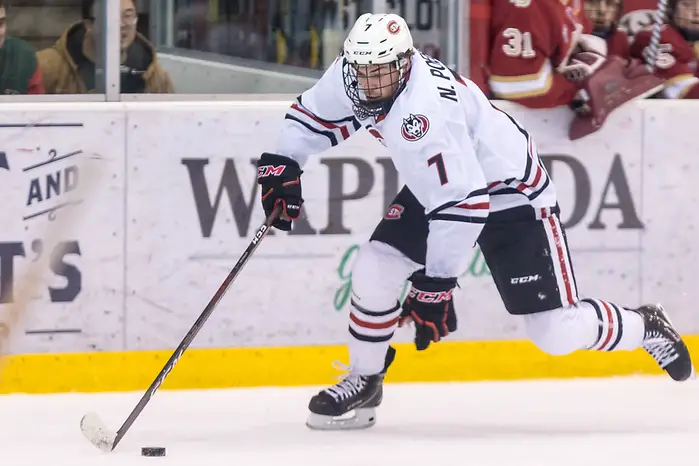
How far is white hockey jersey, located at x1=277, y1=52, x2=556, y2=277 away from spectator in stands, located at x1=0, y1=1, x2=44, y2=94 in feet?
3.22

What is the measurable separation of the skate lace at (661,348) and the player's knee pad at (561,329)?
247 mm

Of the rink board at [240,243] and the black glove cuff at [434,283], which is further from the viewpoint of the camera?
the rink board at [240,243]

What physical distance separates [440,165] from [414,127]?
0.10 meters

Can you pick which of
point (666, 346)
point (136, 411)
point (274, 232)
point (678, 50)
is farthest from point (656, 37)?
point (136, 411)

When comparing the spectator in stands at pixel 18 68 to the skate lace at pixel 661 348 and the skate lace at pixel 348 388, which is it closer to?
the skate lace at pixel 348 388

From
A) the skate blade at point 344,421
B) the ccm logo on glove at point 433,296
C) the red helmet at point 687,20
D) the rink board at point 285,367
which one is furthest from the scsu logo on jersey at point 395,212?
the red helmet at point 687,20

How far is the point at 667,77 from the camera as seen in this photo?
467 cm

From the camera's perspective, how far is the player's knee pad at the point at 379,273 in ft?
11.8

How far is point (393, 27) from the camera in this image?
3326mm

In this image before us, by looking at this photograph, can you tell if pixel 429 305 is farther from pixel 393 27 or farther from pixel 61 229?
pixel 61 229

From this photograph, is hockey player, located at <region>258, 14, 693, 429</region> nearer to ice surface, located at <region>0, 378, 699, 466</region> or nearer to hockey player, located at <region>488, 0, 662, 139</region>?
ice surface, located at <region>0, 378, 699, 466</region>

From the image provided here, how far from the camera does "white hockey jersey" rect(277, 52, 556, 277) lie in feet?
10.7

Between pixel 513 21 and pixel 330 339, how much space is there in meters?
1.11

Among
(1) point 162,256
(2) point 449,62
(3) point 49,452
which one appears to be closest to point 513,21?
(2) point 449,62
